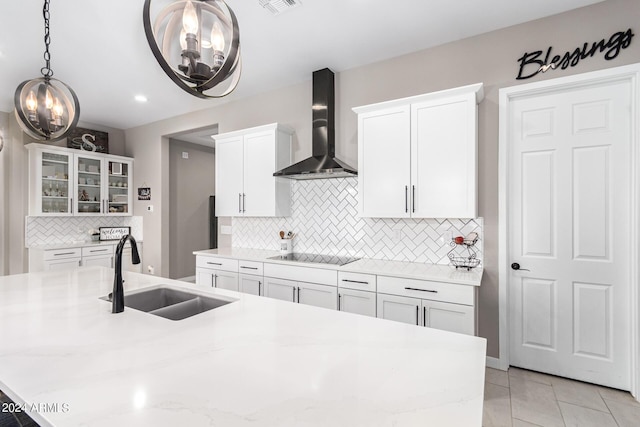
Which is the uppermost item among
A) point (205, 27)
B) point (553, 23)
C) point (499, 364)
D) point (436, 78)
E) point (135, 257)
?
point (553, 23)

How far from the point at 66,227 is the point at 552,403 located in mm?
6514

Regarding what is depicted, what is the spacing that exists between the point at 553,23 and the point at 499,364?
2812 millimetres

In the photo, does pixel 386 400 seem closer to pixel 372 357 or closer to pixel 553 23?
pixel 372 357

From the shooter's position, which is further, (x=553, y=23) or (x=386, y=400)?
(x=553, y=23)

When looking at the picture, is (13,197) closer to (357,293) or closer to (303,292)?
(303,292)

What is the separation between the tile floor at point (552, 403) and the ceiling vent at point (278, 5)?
3.20 metres

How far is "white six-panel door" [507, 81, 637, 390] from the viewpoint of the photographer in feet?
7.55

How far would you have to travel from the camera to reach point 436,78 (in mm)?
2949

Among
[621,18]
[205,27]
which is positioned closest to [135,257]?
[205,27]

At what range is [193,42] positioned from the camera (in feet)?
4.01

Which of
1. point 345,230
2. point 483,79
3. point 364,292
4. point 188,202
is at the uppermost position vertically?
point 483,79

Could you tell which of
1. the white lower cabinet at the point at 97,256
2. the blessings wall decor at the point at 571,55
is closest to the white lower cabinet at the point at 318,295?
the blessings wall decor at the point at 571,55

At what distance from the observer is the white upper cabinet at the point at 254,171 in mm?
3590

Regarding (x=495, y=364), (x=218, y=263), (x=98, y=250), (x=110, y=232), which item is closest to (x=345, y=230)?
(x=218, y=263)
